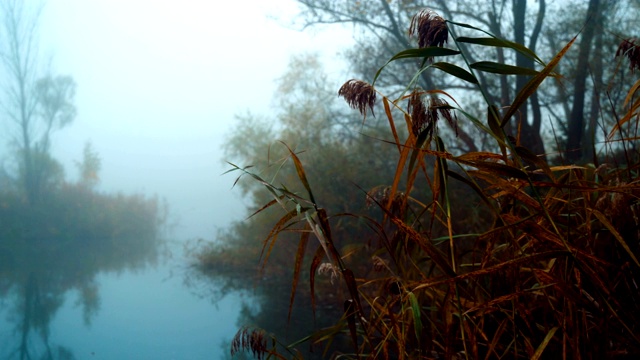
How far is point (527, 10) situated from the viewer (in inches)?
58.0

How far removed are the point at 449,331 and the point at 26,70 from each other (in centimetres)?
129

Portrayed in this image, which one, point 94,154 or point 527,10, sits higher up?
point 527,10

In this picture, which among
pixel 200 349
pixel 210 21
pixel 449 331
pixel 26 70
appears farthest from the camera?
pixel 210 21

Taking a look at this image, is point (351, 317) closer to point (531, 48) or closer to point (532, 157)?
point (532, 157)

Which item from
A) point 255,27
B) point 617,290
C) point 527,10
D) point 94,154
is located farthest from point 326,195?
point 617,290

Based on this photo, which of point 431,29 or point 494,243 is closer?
point 431,29

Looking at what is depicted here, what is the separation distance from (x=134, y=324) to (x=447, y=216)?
2.42 ft

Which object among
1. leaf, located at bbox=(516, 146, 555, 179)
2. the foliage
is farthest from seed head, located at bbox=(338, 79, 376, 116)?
the foliage

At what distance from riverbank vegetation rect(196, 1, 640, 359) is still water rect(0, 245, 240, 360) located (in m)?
0.11

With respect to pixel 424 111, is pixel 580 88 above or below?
above

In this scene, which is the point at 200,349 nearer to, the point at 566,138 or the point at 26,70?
the point at 26,70

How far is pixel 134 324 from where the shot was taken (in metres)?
0.93

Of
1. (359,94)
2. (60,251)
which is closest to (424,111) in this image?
(359,94)

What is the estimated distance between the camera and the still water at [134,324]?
0.80 meters
